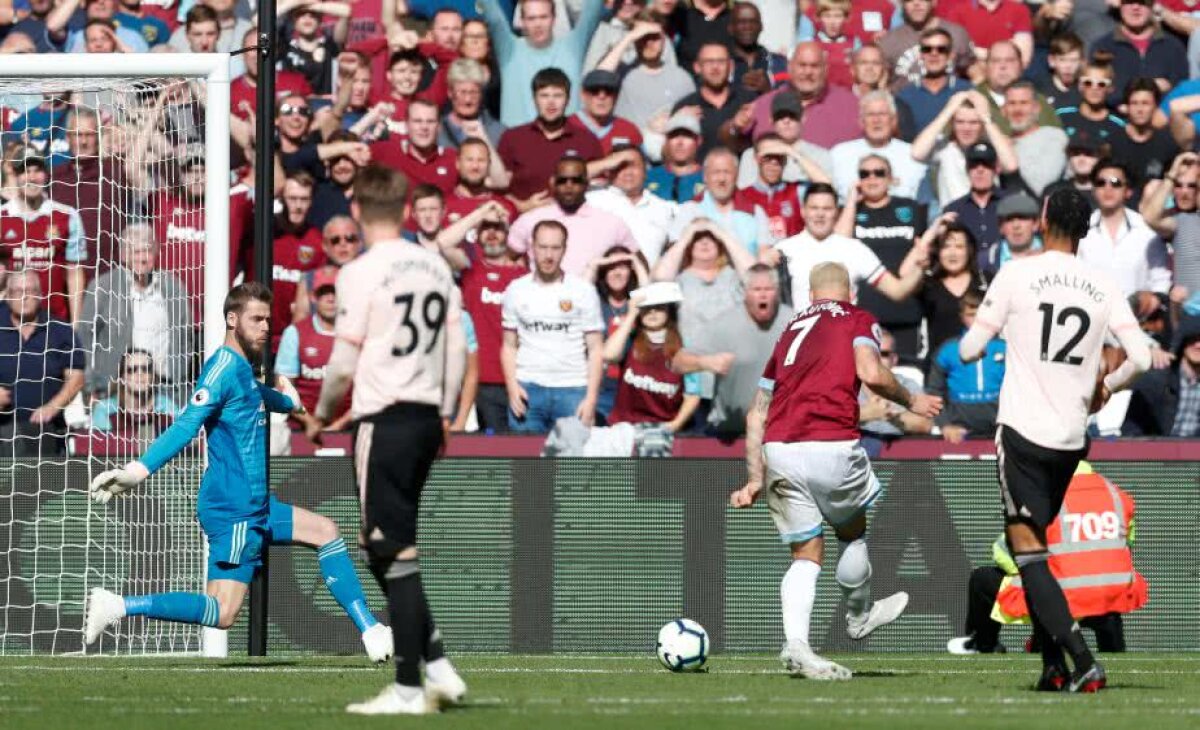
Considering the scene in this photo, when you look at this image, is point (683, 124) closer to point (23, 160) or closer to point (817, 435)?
point (23, 160)

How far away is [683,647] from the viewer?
10.5 metres

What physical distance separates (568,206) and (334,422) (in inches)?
103

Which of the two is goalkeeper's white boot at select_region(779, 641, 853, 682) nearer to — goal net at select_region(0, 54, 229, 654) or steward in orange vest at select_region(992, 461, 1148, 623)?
steward in orange vest at select_region(992, 461, 1148, 623)

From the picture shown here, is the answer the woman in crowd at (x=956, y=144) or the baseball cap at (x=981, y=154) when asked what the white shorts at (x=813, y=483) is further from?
the woman in crowd at (x=956, y=144)

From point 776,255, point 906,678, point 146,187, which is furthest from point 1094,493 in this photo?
point 146,187

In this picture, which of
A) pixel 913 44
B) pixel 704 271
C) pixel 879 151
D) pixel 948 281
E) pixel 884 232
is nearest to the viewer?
pixel 704 271

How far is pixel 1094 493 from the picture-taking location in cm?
1242

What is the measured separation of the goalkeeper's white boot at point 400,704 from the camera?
7.53 metres

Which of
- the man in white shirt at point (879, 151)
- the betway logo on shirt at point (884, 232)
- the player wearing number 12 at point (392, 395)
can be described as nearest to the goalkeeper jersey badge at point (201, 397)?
the player wearing number 12 at point (392, 395)

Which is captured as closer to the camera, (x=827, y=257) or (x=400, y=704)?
(x=400, y=704)

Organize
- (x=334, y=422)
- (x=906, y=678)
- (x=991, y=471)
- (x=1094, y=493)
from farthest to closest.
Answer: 1. (x=334, y=422)
2. (x=991, y=471)
3. (x=1094, y=493)
4. (x=906, y=678)

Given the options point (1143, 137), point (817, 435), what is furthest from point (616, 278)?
point (817, 435)

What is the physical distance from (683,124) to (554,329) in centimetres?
239

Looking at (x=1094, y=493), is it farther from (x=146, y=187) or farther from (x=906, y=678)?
(x=146, y=187)
